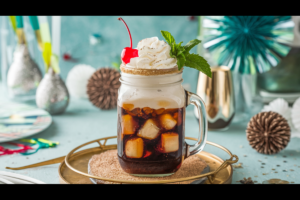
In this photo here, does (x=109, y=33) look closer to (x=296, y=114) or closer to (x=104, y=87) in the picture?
(x=104, y=87)

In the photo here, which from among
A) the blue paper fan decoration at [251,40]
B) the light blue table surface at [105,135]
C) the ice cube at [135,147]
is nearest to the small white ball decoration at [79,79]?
the light blue table surface at [105,135]

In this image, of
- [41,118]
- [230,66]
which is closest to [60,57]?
[41,118]

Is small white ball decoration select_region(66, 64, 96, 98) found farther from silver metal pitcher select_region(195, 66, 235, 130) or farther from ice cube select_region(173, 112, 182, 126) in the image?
ice cube select_region(173, 112, 182, 126)

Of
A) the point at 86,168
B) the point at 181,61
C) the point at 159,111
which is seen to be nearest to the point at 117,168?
the point at 86,168

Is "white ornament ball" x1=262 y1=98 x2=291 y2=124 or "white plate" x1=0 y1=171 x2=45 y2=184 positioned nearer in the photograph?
"white plate" x1=0 y1=171 x2=45 y2=184

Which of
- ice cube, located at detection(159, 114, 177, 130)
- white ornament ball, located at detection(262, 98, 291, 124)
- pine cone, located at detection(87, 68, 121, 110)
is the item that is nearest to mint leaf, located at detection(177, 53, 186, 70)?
ice cube, located at detection(159, 114, 177, 130)
